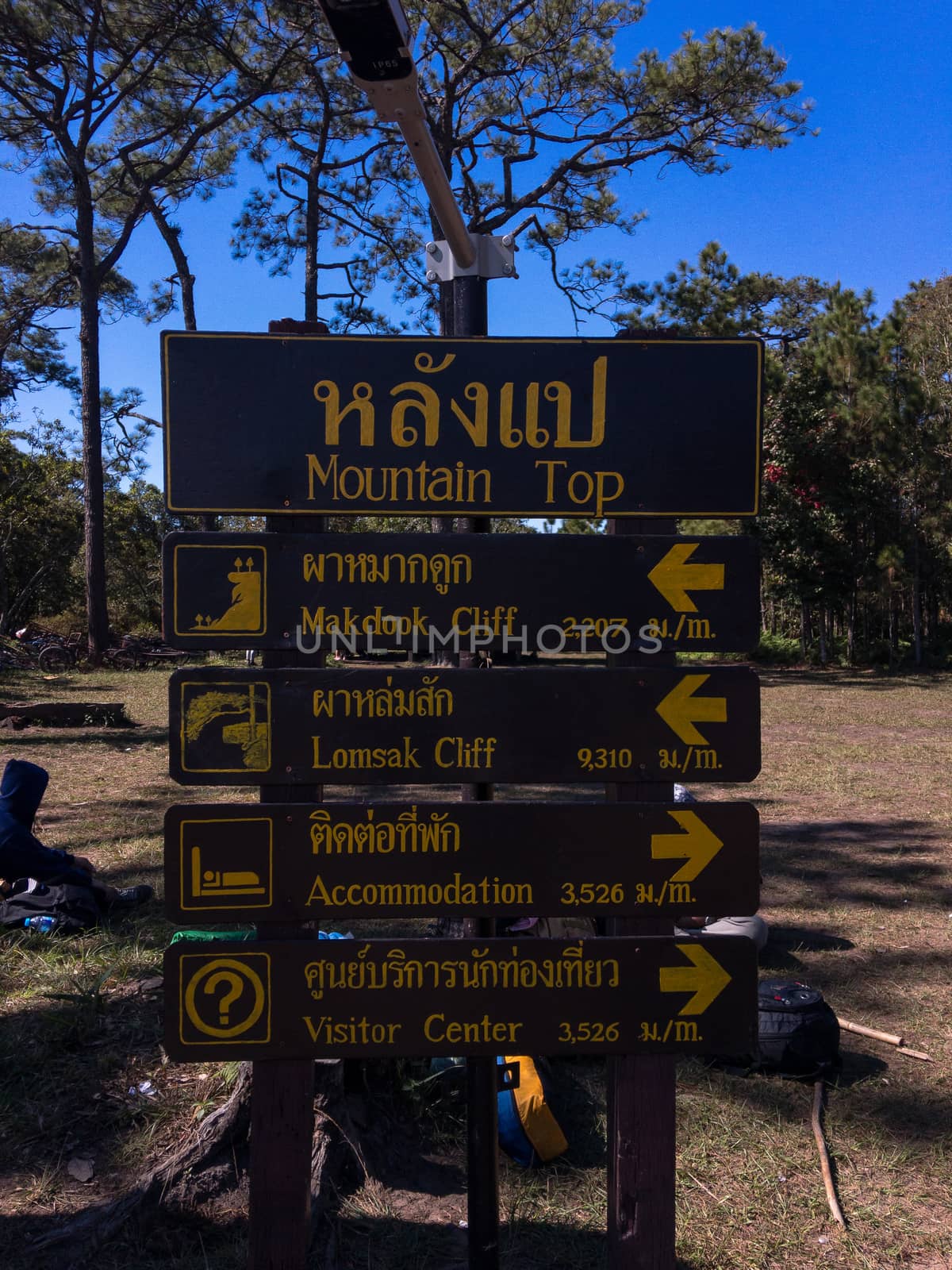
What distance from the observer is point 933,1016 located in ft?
13.4

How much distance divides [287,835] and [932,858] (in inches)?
226

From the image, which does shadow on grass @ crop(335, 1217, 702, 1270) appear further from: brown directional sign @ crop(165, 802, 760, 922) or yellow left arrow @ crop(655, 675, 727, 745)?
yellow left arrow @ crop(655, 675, 727, 745)

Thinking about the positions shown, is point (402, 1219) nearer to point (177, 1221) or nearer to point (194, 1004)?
point (177, 1221)

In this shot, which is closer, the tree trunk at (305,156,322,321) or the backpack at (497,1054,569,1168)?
the backpack at (497,1054,569,1168)

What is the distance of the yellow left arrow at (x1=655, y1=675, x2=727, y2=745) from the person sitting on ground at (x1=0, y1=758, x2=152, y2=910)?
383 centimetres

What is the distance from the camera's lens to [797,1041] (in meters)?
3.54

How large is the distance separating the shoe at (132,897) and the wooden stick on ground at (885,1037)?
350 centimetres

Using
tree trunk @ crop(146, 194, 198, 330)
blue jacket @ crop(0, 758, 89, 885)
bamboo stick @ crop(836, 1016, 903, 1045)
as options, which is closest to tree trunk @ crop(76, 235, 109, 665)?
tree trunk @ crop(146, 194, 198, 330)

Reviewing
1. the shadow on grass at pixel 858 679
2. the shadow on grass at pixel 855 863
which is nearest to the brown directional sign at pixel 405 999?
the shadow on grass at pixel 855 863

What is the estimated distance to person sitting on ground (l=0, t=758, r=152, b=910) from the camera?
193 inches

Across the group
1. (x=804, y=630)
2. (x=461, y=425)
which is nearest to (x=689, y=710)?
(x=461, y=425)

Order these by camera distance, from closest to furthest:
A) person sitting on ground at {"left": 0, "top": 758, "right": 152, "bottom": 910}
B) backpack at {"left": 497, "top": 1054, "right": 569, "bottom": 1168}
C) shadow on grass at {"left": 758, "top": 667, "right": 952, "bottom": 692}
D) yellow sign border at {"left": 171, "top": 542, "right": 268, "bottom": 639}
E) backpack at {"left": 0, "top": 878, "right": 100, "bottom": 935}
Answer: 1. yellow sign border at {"left": 171, "top": 542, "right": 268, "bottom": 639}
2. backpack at {"left": 497, "top": 1054, "right": 569, "bottom": 1168}
3. backpack at {"left": 0, "top": 878, "right": 100, "bottom": 935}
4. person sitting on ground at {"left": 0, "top": 758, "right": 152, "bottom": 910}
5. shadow on grass at {"left": 758, "top": 667, "right": 952, "bottom": 692}

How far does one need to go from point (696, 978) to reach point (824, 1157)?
1.48 m

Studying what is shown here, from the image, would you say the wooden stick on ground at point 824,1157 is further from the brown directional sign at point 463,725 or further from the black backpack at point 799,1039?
the brown directional sign at point 463,725
